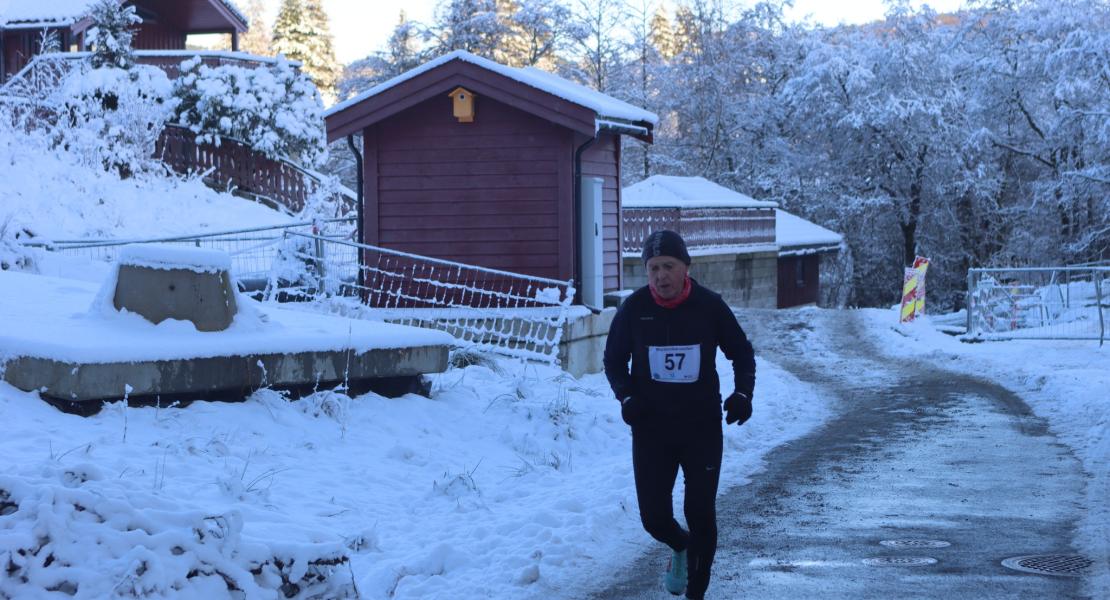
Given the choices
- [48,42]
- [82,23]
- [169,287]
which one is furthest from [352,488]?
[82,23]

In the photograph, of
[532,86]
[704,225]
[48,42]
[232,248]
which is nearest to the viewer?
[532,86]

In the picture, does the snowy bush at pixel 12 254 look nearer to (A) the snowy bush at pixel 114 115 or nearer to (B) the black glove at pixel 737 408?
(A) the snowy bush at pixel 114 115

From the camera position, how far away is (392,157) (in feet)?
54.9

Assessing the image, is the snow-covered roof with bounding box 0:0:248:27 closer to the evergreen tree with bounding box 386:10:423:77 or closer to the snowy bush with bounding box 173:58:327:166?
the snowy bush with bounding box 173:58:327:166

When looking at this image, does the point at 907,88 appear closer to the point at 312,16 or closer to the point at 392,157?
the point at 392,157

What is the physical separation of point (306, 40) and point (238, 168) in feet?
123

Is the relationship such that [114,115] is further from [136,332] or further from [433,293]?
[136,332]

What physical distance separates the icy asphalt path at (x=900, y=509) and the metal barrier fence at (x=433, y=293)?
3862 millimetres

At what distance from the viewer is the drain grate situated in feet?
22.5

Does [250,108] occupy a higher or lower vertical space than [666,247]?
higher

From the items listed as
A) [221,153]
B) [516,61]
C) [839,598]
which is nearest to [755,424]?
[839,598]

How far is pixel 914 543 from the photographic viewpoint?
22.8ft

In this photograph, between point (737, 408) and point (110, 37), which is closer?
point (737, 408)

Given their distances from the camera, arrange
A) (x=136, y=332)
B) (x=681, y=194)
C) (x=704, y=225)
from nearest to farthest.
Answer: (x=136, y=332) → (x=704, y=225) → (x=681, y=194)
